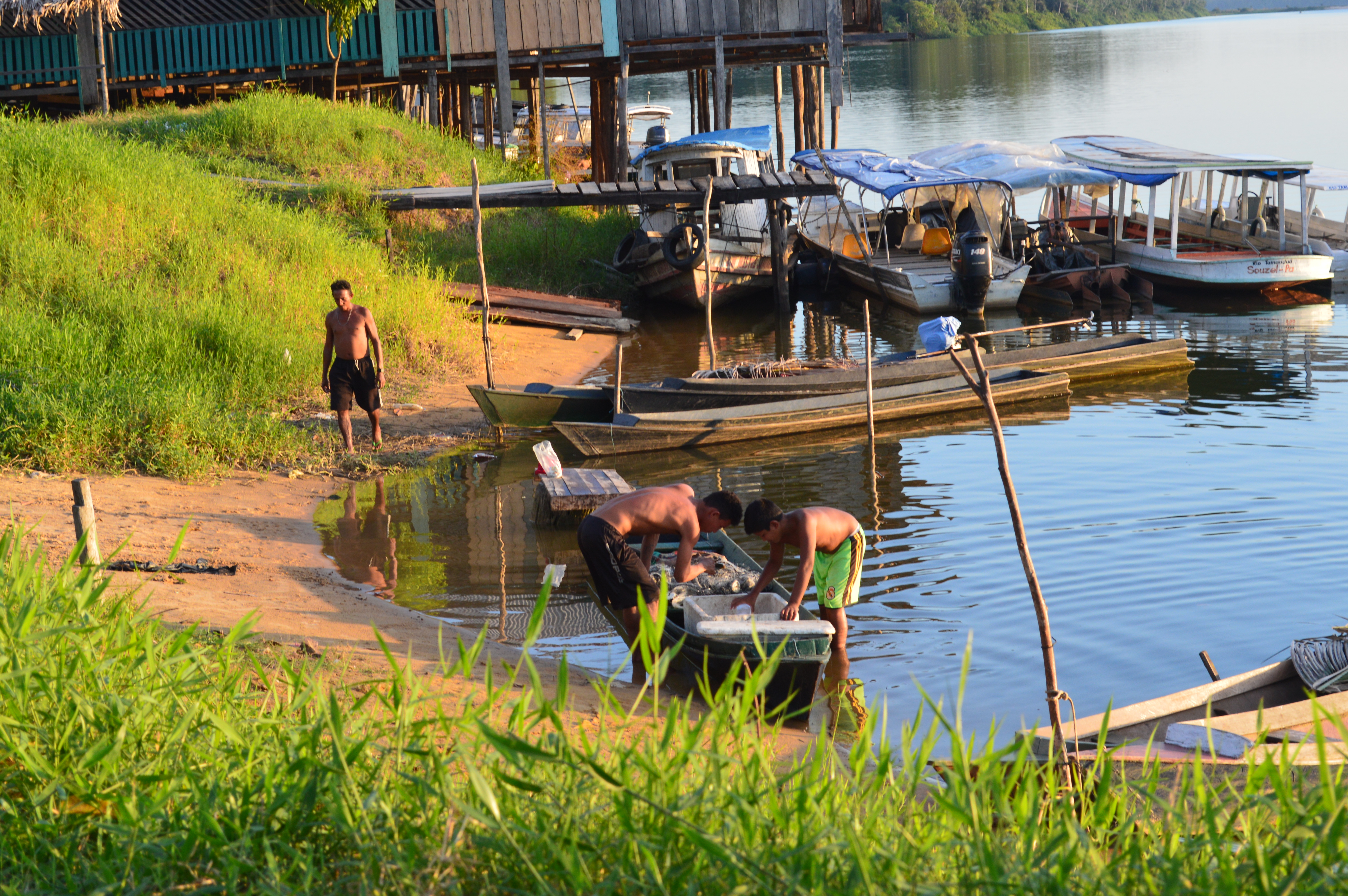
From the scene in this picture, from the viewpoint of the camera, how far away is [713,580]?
7.53m

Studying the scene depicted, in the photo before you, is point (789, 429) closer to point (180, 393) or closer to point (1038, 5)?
point (180, 393)

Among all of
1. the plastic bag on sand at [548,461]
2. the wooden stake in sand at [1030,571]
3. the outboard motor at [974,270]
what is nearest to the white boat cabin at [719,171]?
the outboard motor at [974,270]

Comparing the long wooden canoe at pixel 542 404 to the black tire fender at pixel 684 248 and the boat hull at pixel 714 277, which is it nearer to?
the black tire fender at pixel 684 248

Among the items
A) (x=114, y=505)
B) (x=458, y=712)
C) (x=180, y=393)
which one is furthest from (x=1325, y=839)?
(x=180, y=393)

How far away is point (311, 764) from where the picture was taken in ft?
9.73

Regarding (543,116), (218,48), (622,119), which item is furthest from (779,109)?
(218,48)

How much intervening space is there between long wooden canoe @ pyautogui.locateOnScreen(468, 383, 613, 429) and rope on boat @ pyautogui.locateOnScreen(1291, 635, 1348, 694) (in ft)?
26.0

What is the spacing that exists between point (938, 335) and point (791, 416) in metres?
6.18

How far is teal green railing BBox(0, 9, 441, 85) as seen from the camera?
23.8 meters

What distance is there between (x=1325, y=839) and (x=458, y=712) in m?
3.44

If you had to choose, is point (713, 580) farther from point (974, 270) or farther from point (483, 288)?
point (974, 270)

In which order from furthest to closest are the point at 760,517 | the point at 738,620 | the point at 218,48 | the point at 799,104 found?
the point at 799,104
the point at 218,48
the point at 760,517
the point at 738,620

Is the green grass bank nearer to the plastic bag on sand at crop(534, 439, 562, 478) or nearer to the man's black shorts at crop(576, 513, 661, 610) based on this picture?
the plastic bag on sand at crop(534, 439, 562, 478)

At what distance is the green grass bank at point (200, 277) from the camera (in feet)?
33.2
